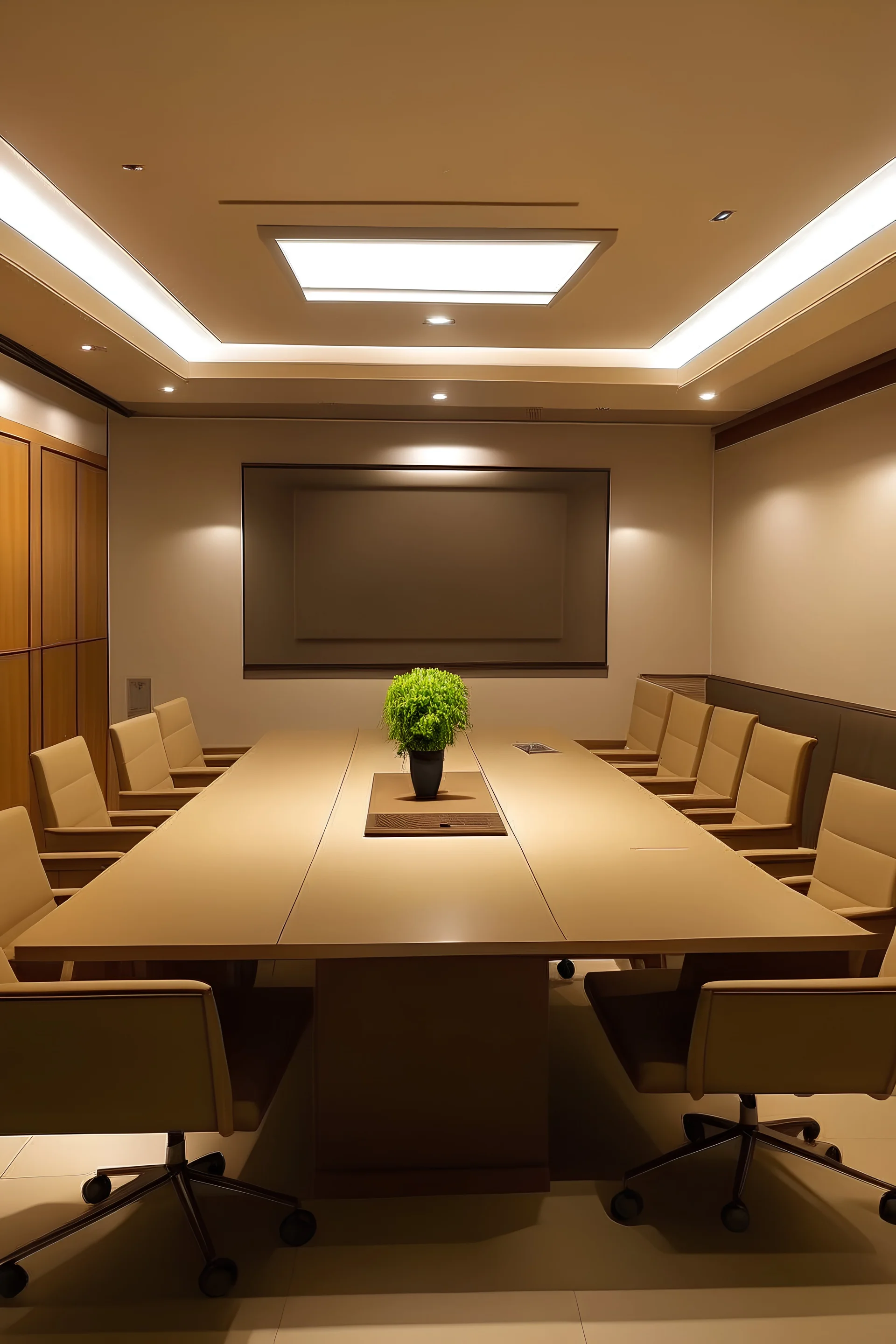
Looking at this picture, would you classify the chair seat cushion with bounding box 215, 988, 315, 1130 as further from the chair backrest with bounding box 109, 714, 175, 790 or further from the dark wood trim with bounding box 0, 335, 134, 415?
the dark wood trim with bounding box 0, 335, 134, 415

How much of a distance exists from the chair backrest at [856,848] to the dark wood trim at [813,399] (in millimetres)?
2600

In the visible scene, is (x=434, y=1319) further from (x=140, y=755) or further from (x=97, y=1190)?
(x=140, y=755)

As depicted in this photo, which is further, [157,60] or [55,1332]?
[157,60]

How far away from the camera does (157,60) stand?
2635mm

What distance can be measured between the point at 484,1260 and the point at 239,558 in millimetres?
5330

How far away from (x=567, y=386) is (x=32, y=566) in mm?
3275

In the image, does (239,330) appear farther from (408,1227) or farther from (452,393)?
(408,1227)

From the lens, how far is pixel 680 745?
16.4 ft

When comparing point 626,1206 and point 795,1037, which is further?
point 626,1206

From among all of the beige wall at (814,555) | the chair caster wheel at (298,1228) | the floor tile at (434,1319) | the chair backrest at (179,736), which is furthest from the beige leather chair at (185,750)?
the beige wall at (814,555)

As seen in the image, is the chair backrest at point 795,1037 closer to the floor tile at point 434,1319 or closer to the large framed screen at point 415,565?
the floor tile at point 434,1319

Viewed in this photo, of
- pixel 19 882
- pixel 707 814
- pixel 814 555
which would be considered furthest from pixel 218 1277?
pixel 814 555

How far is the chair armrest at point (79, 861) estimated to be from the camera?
3.27 metres

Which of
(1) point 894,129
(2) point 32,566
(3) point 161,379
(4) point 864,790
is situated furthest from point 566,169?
(2) point 32,566
